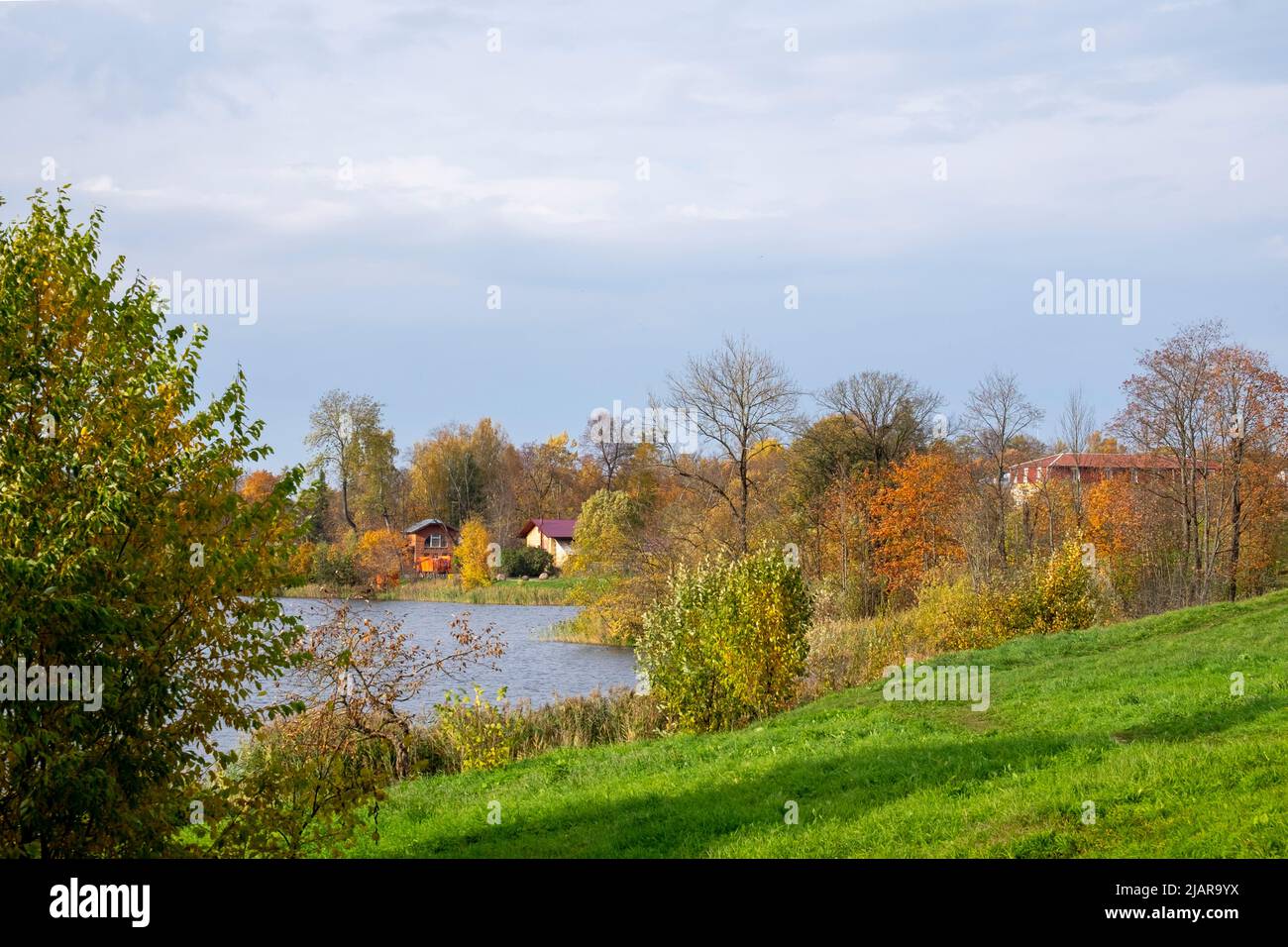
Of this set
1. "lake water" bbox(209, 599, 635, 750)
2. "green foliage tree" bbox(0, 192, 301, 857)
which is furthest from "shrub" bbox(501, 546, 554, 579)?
"green foliage tree" bbox(0, 192, 301, 857)

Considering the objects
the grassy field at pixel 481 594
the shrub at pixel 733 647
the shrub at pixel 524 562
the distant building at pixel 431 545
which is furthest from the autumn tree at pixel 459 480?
the shrub at pixel 733 647

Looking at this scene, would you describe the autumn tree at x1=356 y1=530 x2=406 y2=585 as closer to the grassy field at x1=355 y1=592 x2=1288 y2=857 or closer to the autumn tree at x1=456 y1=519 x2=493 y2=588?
the autumn tree at x1=456 y1=519 x2=493 y2=588

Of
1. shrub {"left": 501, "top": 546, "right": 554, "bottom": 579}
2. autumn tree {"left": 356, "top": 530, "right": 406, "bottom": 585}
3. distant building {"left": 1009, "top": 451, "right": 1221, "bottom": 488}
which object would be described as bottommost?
shrub {"left": 501, "top": 546, "right": 554, "bottom": 579}

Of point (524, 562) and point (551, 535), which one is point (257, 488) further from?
point (551, 535)

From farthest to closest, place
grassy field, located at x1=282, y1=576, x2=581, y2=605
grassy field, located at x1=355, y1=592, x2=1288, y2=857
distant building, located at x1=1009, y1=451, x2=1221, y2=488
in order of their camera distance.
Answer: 1. grassy field, located at x1=282, y1=576, x2=581, y2=605
2. distant building, located at x1=1009, y1=451, x2=1221, y2=488
3. grassy field, located at x1=355, y1=592, x2=1288, y2=857

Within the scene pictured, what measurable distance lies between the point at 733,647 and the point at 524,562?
55.4 m

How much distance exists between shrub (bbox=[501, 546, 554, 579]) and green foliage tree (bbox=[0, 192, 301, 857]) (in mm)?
64017

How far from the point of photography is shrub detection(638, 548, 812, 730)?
1878 cm

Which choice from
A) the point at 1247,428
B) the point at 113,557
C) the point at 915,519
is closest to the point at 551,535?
the point at 915,519

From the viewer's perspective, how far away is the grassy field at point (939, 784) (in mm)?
8648

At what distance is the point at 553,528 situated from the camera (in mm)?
85438

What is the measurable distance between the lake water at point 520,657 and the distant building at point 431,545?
16.6m

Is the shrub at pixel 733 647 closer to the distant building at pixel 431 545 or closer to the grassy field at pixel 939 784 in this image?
the grassy field at pixel 939 784
